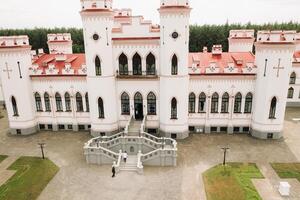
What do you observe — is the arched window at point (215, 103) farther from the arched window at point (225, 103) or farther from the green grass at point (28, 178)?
the green grass at point (28, 178)

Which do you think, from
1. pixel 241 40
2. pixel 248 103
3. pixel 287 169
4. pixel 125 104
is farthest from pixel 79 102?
pixel 241 40

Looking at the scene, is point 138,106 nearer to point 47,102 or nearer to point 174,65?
point 174,65

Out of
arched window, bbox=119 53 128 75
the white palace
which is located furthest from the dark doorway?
arched window, bbox=119 53 128 75

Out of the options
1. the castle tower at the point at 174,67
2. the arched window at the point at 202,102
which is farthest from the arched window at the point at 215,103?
the castle tower at the point at 174,67

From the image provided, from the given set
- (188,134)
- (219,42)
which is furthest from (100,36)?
(219,42)

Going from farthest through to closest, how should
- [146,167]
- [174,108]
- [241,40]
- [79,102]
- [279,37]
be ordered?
[241,40]
[79,102]
[174,108]
[279,37]
[146,167]

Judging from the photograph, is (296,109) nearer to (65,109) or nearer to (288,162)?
(288,162)
